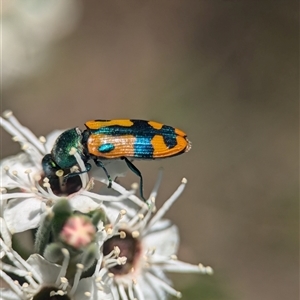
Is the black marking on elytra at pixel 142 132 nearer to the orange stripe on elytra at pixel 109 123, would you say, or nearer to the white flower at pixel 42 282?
the orange stripe on elytra at pixel 109 123

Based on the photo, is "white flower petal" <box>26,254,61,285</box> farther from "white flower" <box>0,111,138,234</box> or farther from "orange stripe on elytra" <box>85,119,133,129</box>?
"orange stripe on elytra" <box>85,119,133,129</box>

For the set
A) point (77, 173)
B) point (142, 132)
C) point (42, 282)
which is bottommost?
point (42, 282)

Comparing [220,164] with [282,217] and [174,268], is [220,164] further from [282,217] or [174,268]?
[174,268]

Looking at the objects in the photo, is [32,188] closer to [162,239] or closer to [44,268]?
[44,268]

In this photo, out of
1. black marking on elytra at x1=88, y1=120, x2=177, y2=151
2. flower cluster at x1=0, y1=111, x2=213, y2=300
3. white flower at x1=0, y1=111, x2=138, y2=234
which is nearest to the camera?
flower cluster at x1=0, y1=111, x2=213, y2=300

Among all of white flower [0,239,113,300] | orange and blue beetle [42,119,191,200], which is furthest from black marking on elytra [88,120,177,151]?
white flower [0,239,113,300]

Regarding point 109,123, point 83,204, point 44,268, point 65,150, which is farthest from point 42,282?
point 109,123
